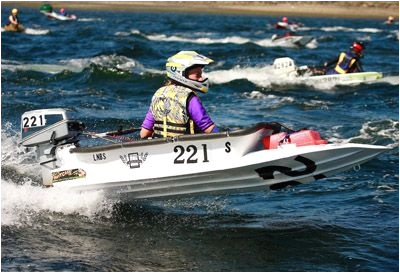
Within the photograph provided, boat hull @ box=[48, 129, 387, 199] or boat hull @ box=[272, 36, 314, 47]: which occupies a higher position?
boat hull @ box=[48, 129, 387, 199]

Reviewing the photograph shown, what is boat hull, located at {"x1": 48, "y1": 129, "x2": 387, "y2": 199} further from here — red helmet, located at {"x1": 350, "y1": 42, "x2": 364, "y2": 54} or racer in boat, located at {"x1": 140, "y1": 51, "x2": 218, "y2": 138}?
red helmet, located at {"x1": 350, "y1": 42, "x2": 364, "y2": 54}

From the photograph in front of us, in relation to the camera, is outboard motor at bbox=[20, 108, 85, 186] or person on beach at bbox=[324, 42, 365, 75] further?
person on beach at bbox=[324, 42, 365, 75]

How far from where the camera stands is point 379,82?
2259 cm

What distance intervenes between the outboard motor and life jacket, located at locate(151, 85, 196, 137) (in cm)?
122

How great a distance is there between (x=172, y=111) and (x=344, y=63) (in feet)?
48.7

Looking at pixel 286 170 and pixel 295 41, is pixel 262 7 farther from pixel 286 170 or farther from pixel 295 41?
pixel 286 170

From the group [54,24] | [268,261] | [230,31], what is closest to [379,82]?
[268,261]

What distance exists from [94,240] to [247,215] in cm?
229

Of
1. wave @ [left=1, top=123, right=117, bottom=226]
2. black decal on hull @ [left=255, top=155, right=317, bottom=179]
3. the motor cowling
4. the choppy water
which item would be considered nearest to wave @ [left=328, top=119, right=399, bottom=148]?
the choppy water

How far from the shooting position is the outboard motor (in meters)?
8.91

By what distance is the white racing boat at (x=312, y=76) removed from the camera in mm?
21703

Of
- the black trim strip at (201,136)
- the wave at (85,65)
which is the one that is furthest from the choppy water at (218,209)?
the wave at (85,65)

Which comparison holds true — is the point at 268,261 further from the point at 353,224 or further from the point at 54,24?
the point at 54,24

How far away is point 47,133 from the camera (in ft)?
29.2
